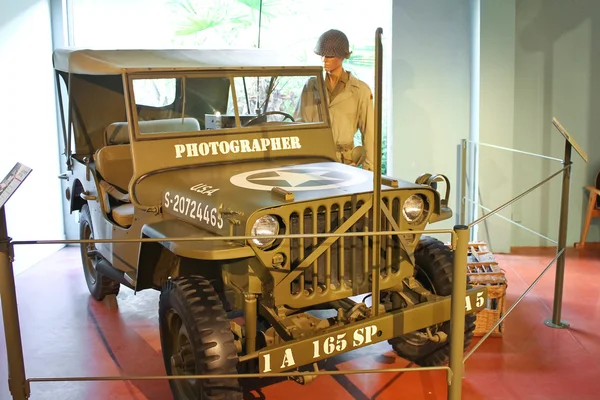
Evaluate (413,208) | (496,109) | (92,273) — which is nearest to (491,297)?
(413,208)

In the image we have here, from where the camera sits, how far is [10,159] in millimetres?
6141

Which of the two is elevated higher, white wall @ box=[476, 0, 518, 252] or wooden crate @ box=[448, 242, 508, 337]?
white wall @ box=[476, 0, 518, 252]

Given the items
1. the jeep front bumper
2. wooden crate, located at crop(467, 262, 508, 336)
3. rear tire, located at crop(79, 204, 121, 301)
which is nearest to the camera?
the jeep front bumper

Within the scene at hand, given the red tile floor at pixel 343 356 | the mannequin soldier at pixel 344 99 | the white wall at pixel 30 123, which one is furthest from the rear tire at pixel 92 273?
the mannequin soldier at pixel 344 99

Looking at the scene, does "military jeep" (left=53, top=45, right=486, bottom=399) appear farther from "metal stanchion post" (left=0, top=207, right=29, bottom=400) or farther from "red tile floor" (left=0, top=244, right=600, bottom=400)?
"metal stanchion post" (left=0, top=207, right=29, bottom=400)

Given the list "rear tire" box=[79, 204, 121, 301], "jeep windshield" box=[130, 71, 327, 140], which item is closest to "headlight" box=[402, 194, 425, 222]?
"jeep windshield" box=[130, 71, 327, 140]

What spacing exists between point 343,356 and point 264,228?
156 centimetres

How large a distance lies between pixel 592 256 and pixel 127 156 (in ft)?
15.0

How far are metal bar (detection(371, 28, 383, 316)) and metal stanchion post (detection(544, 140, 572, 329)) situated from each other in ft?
6.27

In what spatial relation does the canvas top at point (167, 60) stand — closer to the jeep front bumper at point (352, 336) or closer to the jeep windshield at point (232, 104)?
the jeep windshield at point (232, 104)

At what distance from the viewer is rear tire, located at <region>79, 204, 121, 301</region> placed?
17.5ft

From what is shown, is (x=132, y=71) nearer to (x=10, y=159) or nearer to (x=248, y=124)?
(x=248, y=124)

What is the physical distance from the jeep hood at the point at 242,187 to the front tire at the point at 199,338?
35 cm

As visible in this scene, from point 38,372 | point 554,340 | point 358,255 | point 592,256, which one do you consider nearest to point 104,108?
point 38,372
